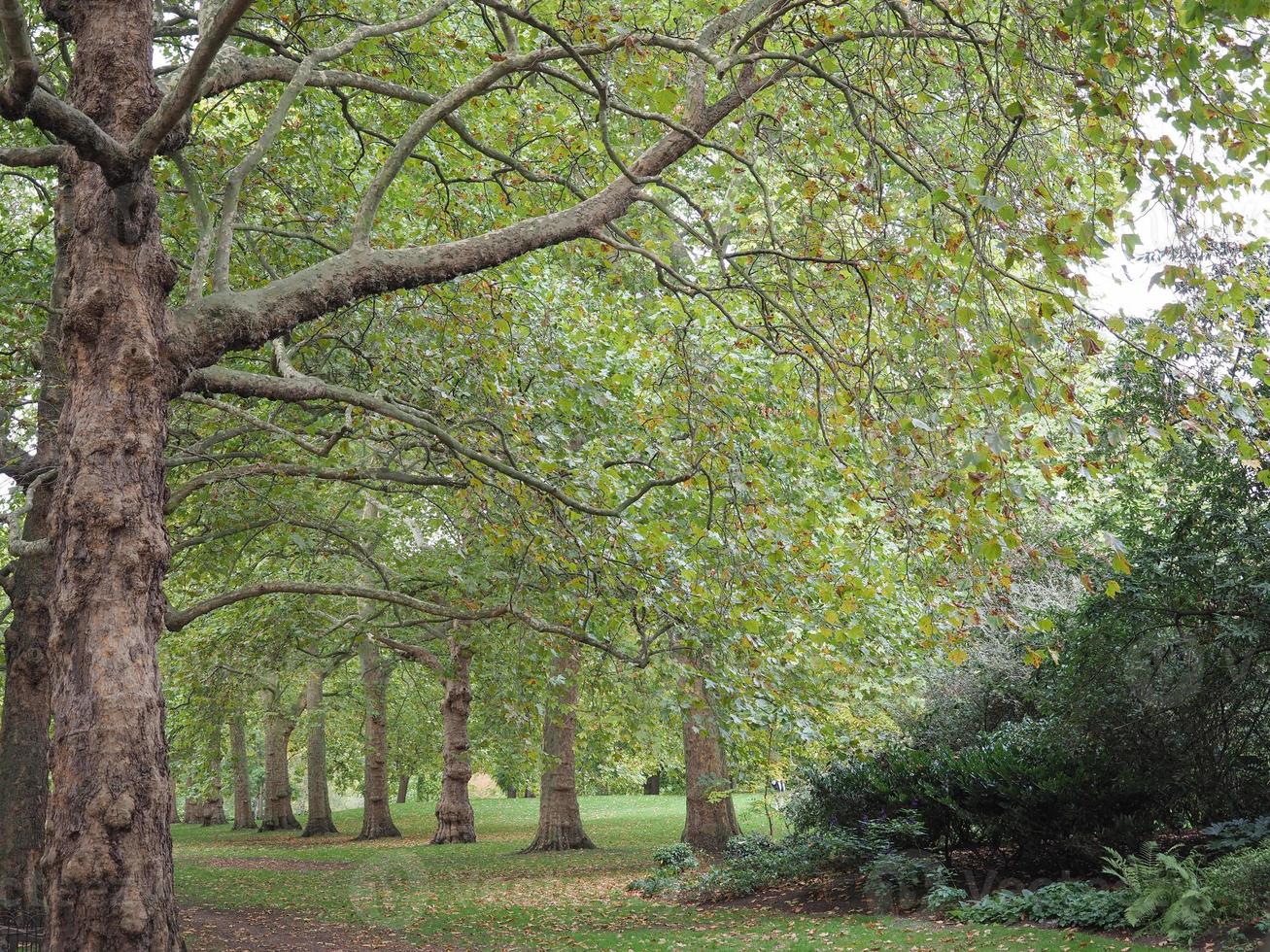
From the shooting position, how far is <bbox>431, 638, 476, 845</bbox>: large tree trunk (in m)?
20.7

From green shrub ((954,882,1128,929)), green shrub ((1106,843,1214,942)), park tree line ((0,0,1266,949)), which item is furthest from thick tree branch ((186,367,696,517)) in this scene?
green shrub ((954,882,1128,929))

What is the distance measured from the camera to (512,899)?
14383 mm

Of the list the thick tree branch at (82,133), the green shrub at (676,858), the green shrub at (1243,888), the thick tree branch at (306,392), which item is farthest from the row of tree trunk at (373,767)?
the thick tree branch at (82,133)

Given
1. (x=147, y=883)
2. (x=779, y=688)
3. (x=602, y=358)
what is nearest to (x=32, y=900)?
(x=147, y=883)

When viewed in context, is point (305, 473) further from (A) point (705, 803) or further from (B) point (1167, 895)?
(A) point (705, 803)

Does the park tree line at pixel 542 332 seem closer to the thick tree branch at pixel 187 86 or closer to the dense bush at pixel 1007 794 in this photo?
the thick tree branch at pixel 187 86

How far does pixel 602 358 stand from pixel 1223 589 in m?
6.94

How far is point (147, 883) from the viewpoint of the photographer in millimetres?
4355

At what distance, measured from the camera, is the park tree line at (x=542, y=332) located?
188 inches

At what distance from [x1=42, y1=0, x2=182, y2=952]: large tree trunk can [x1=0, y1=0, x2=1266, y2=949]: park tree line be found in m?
0.02

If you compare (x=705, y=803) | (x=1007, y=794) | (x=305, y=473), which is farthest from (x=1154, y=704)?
(x=305, y=473)

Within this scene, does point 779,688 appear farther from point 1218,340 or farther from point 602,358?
point 602,358

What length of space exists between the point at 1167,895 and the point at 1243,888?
29.6 inches

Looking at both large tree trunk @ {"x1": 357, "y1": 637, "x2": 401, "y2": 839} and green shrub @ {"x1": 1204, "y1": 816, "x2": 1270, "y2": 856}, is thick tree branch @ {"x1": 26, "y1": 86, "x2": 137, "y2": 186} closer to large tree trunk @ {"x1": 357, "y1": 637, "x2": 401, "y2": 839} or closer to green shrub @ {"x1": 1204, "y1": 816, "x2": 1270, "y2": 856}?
green shrub @ {"x1": 1204, "y1": 816, "x2": 1270, "y2": 856}
